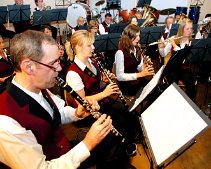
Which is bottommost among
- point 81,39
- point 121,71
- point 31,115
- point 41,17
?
point 121,71

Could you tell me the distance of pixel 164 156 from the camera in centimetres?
154

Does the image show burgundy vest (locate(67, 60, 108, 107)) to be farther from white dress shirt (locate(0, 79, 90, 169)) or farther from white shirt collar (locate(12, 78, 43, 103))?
white dress shirt (locate(0, 79, 90, 169))

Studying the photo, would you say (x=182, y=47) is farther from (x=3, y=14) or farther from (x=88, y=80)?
(x=3, y=14)

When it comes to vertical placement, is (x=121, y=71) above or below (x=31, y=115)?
below

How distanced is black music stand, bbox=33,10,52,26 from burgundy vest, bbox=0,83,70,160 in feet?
15.8

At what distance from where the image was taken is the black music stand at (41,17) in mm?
5946

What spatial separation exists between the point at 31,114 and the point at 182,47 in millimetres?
3398

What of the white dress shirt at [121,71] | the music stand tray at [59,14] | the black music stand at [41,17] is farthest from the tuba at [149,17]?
the white dress shirt at [121,71]

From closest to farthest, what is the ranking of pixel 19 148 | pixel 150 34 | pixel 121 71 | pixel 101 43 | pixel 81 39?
pixel 19 148 → pixel 81 39 → pixel 121 71 → pixel 101 43 → pixel 150 34

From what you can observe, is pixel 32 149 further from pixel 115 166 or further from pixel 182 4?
pixel 182 4

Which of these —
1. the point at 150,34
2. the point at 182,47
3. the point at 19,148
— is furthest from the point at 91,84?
the point at 150,34

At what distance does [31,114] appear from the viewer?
5.06 feet

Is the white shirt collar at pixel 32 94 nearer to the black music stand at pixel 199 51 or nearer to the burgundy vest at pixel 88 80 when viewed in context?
the burgundy vest at pixel 88 80

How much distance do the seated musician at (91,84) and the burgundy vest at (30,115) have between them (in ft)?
2.83
